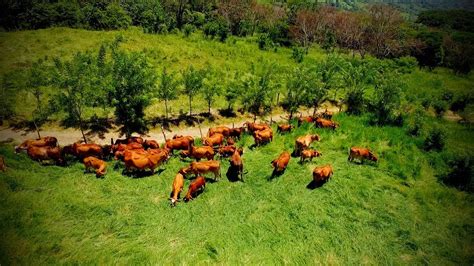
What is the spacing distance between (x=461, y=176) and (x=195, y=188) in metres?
12.0

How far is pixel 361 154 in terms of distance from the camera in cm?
1509

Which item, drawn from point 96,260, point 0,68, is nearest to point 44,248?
point 96,260

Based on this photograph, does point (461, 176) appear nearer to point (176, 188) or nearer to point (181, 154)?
point (176, 188)

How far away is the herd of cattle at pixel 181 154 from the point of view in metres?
13.3

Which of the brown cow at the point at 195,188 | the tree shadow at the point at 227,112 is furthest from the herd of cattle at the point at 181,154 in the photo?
the tree shadow at the point at 227,112

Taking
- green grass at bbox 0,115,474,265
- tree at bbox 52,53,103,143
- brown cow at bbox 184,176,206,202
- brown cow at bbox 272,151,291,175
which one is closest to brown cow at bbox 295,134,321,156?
green grass at bbox 0,115,474,265

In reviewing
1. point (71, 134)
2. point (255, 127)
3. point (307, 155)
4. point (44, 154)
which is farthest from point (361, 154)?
point (71, 134)

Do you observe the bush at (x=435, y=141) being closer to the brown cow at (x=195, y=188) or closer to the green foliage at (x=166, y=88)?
the brown cow at (x=195, y=188)

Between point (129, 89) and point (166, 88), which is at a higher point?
point (129, 89)

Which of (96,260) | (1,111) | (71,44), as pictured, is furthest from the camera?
(71,44)

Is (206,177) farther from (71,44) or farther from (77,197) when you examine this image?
(71,44)

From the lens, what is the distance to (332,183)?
13125mm

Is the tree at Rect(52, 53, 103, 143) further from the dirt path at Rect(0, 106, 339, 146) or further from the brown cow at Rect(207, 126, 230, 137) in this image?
the brown cow at Rect(207, 126, 230, 137)

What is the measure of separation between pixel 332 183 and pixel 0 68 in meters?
25.5
